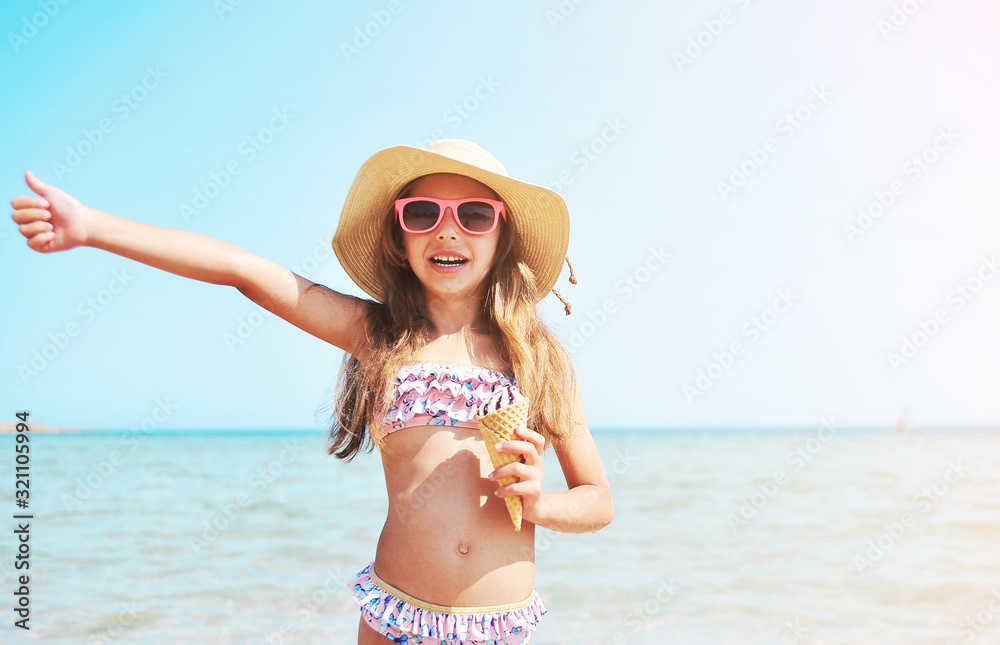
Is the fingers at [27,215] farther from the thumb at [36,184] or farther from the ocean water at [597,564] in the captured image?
the ocean water at [597,564]

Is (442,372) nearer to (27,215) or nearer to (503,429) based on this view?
(503,429)

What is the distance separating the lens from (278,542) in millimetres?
9016

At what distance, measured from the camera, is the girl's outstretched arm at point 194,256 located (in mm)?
1848

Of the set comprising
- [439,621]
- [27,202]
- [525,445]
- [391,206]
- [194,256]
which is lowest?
[439,621]

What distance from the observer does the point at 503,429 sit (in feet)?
7.23

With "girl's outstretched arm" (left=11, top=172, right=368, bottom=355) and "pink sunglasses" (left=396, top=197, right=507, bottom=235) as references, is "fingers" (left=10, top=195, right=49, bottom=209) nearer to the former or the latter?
"girl's outstretched arm" (left=11, top=172, right=368, bottom=355)

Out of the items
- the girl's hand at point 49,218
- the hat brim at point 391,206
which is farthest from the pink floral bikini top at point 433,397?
the girl's hand at point 49,218

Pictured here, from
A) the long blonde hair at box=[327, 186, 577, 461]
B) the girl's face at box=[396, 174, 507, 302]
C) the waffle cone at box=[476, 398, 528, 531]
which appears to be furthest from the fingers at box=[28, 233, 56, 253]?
Answer: the waffle cone at box=[476, 398, 528, 531]

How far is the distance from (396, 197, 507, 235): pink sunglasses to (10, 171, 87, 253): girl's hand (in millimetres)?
946

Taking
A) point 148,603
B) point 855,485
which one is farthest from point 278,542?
point 855,485

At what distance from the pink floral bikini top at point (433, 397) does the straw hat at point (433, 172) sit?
43cm

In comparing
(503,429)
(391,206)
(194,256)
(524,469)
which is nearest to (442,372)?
(503,429)

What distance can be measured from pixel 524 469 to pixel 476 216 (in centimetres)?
85

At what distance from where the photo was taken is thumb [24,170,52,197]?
183 centimetres
